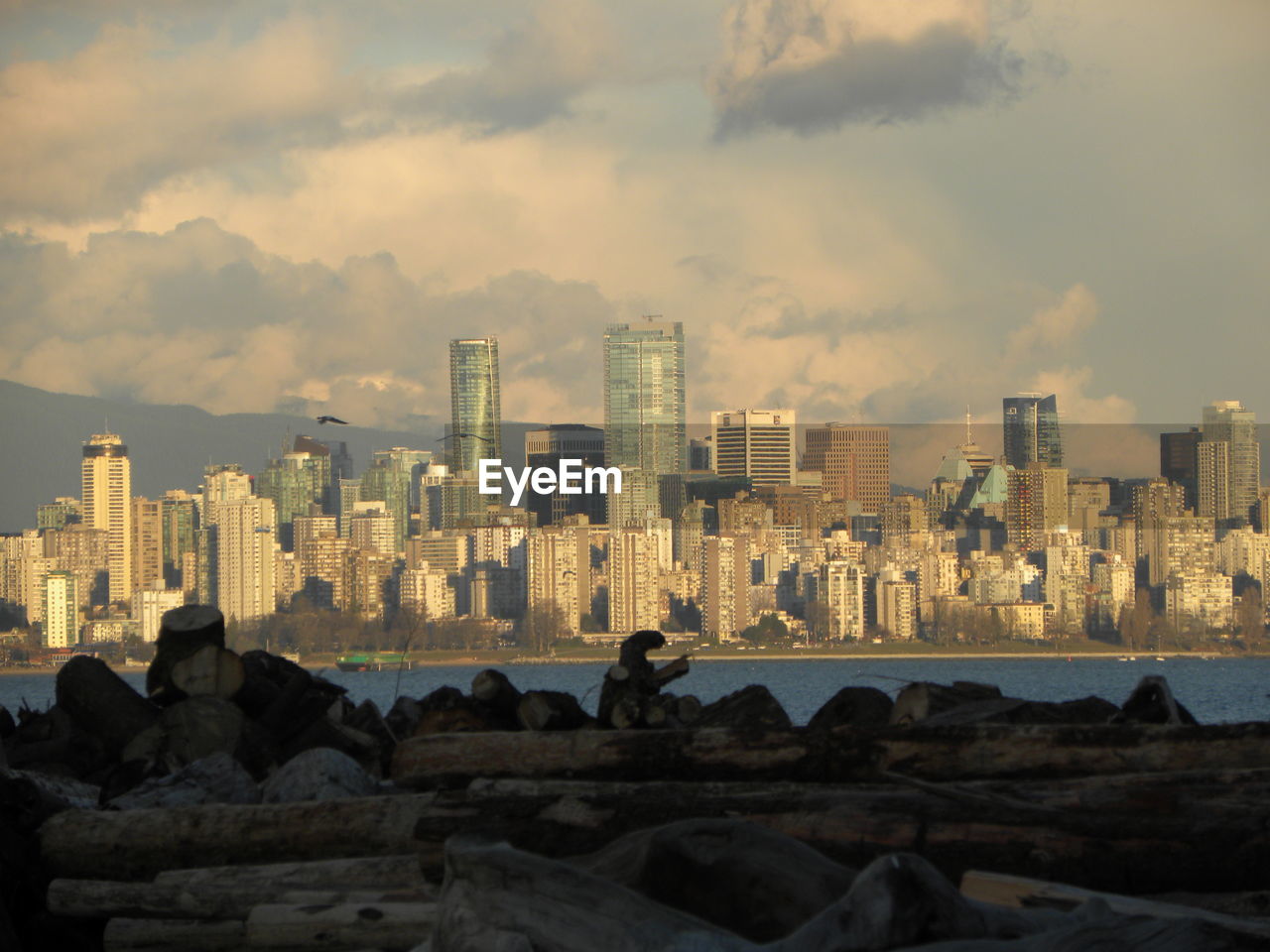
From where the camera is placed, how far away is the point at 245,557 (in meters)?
173

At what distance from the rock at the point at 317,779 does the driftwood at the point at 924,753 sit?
3.13 ft

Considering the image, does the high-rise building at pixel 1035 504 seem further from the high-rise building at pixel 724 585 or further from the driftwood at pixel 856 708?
the driftwood at pixel 856 708

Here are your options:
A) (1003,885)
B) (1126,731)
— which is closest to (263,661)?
(1126,731)

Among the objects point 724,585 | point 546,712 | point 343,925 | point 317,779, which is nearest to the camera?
point 343,925

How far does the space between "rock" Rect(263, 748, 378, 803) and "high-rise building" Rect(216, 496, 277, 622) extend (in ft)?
519

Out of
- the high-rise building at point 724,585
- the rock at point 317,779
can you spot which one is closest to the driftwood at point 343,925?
the rock at point 317,779

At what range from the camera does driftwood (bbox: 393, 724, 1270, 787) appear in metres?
4.79

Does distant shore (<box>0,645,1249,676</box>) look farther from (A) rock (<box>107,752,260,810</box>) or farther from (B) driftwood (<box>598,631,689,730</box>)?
(A) rock (<box>107,752,260,810</box>)

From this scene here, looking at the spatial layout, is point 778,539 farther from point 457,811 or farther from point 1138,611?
point 457,811

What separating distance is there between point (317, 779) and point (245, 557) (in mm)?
171543

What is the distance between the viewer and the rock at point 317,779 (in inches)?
222

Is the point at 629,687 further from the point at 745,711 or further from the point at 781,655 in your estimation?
the point at 781,655

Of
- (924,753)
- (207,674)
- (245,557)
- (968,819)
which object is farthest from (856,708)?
(245,557)

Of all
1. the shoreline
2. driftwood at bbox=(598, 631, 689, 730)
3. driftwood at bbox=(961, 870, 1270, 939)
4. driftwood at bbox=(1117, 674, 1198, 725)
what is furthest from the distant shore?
driftwood at bbox=(961, 870, 1270, 939)
